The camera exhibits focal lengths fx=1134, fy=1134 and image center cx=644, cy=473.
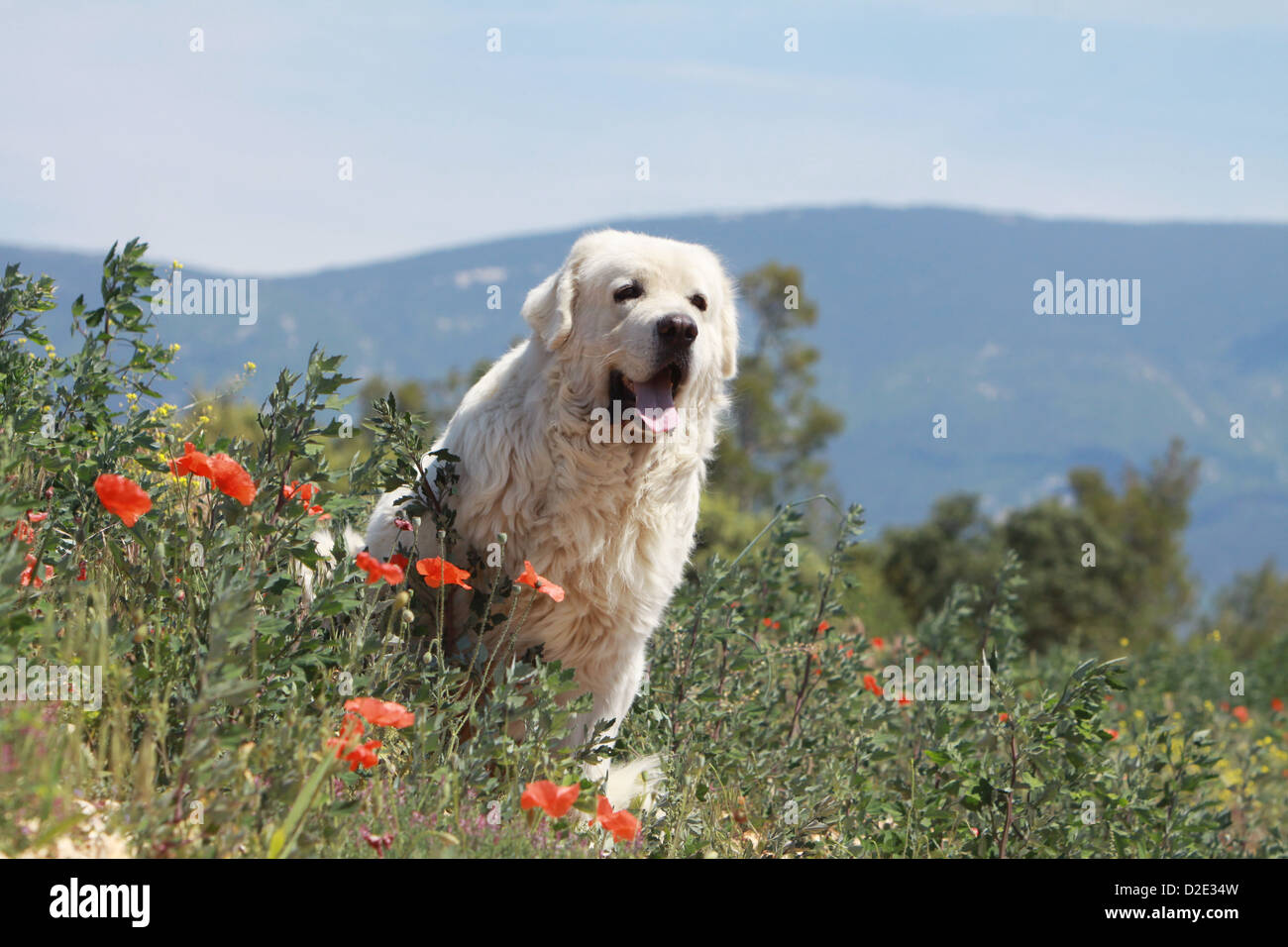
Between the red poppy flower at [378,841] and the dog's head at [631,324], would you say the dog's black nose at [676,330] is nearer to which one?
the dog's head at [631,324]

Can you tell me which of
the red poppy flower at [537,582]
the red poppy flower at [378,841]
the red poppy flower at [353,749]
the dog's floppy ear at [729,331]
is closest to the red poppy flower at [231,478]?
the red poppy flower at [353,749]

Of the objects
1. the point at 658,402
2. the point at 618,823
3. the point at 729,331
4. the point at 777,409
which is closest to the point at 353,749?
the point at 618,823

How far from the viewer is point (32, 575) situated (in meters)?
2.91

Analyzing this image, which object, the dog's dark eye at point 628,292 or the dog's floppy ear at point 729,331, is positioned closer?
the dog's dark eye at point 628,292

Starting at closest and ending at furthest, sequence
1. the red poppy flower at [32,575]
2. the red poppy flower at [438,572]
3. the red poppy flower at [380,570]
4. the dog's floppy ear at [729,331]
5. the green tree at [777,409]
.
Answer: the red poppy flower at [380,570] → the red poppy flower at [32,575] → the red poppy flower at [438,572] → the dog's floppy ear at [729,331] → the green tree at [777,409]

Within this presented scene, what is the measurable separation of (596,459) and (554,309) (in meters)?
0.58

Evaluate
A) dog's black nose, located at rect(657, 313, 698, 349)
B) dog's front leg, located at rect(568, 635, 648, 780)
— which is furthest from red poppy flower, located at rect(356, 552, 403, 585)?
dog's black nose, located at rect(657, 313, 698, 349)

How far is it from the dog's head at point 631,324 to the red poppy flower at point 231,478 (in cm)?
150

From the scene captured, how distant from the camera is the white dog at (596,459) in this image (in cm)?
398

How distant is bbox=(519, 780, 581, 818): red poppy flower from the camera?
249 centimetres

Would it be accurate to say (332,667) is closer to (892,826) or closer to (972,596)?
(892,826)

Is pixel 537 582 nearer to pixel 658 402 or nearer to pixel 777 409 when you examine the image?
pixel 658 402

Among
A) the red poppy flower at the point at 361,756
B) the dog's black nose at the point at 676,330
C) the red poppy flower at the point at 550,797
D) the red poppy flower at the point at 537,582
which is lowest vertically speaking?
the red poppy flower at the point at 550,797

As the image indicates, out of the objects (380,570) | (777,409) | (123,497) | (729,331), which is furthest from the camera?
(777,409)
